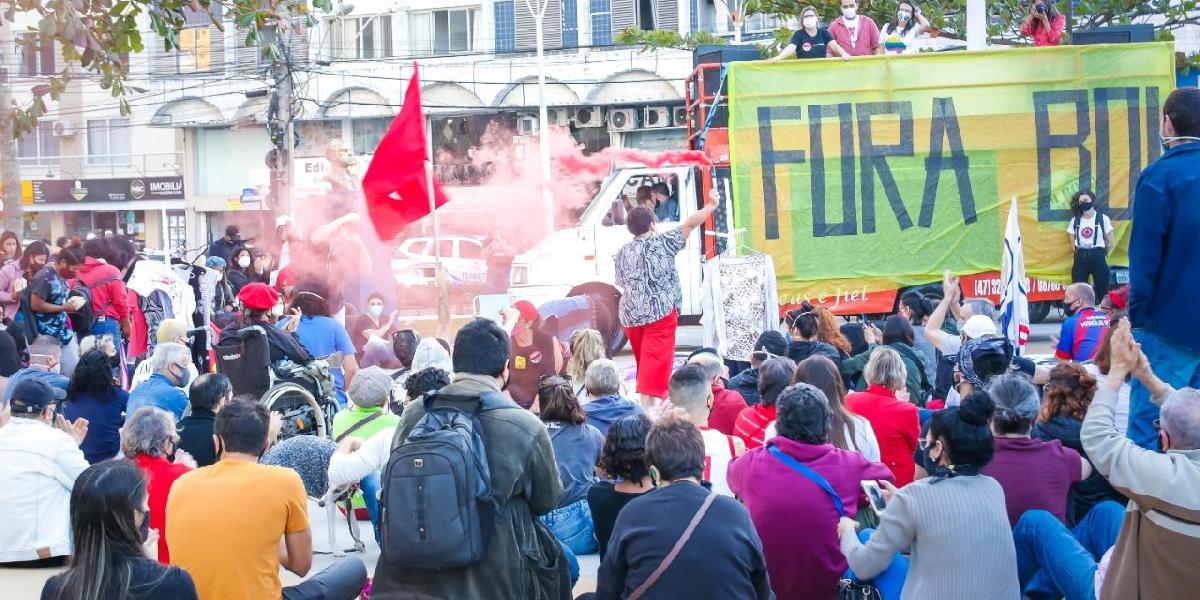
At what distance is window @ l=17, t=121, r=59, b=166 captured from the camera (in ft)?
162

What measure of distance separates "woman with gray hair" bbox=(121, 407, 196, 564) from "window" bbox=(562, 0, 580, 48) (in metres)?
33.8

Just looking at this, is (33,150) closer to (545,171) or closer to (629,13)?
(629,13)

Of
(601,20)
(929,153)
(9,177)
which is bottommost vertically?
(929,153)

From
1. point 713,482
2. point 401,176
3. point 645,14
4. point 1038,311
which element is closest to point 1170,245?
point 713,482

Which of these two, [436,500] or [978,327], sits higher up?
[978,327]

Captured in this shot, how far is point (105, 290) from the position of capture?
1288 cm

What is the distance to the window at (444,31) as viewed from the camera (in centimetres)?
4106

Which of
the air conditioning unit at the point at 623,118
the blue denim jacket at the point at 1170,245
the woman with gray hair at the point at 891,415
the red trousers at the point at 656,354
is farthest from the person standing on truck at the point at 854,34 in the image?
the air conditioning unit at the point at 623,118

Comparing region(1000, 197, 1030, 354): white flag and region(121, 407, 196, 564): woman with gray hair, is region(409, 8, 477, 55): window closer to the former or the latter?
region(1000, 197, 1030, 354): white flag

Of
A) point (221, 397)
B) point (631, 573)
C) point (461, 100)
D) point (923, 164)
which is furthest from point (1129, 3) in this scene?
point (461, 100)

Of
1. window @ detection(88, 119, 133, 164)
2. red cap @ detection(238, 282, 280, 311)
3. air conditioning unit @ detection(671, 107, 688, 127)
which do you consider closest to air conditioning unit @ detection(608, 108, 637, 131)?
air conditioning unit @ detection(671, 107, 688, 127)

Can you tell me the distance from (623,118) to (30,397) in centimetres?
3137

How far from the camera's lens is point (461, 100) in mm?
40094

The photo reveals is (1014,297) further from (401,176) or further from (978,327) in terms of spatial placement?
(401,176)
